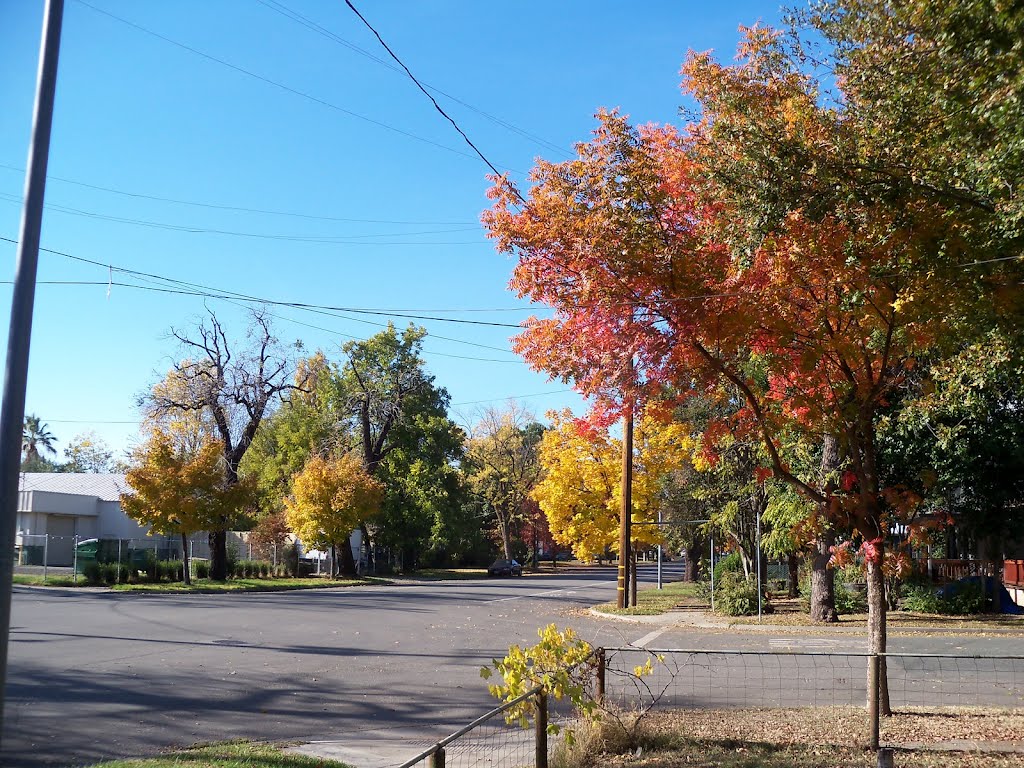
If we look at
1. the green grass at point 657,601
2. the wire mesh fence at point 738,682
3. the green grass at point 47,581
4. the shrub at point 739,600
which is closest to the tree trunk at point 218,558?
the green grass at point 47,581

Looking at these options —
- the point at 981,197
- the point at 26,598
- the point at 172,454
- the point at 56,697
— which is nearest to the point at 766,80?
the point at 981,197

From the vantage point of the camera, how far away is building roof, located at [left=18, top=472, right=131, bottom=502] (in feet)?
182

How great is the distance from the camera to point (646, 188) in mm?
10273

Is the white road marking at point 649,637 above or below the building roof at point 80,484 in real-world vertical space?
below

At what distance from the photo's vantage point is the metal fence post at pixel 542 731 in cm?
656

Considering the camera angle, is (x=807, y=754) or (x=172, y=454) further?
(x=172, y=454)

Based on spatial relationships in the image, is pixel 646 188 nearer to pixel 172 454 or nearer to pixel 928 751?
pixel 928 751

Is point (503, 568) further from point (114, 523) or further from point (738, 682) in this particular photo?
point (738, 682)

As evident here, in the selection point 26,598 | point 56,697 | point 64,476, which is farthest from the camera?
point 64,476

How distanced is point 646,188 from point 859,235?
2.51m

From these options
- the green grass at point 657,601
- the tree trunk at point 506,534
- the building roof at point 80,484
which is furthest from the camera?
the tree trunk at point 506,534

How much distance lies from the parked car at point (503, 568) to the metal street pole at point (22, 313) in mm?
56669

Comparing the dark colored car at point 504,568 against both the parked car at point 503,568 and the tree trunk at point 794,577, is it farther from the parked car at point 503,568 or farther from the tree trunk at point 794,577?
the tree trunk at point 794,577

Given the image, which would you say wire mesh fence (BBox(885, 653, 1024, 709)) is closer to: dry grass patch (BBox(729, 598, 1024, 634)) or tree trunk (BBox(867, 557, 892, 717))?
tree trunk (BBox(867, 557, 892, 717))
